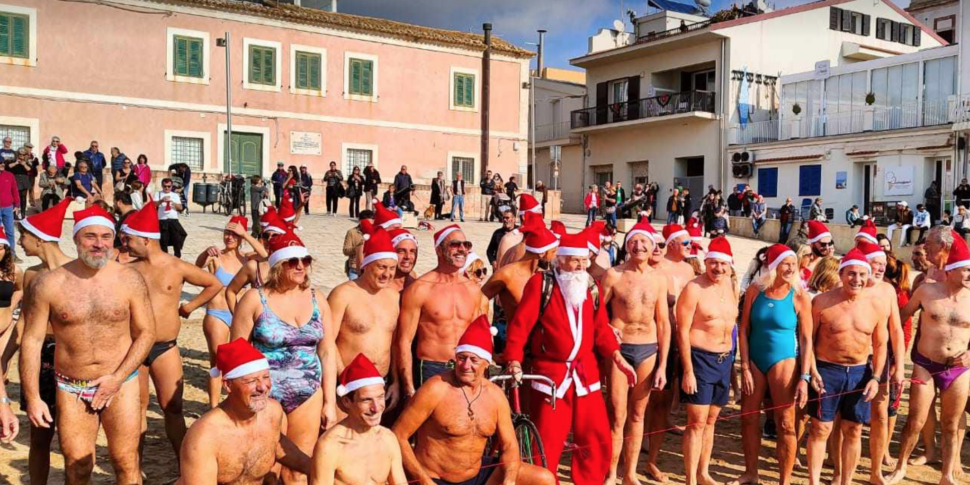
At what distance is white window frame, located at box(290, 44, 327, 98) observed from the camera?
29.9m

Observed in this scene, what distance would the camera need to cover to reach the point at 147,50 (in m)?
27.6

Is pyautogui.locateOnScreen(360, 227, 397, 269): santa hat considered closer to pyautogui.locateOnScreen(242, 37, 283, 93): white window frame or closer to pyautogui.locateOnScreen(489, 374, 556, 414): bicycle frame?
pyautogui.locateOnScreen(489, 374, 556, 414): bicycle frame

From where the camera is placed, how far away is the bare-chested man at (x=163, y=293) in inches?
235

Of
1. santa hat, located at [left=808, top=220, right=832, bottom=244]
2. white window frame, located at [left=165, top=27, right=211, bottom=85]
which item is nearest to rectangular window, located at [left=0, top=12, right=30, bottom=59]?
white window frame, located at [left=165, top=27, right=211, bottom=85]

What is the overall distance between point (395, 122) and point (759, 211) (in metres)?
12.9

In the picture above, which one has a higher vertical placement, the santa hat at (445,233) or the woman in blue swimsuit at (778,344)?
the santa hat at (445,233)

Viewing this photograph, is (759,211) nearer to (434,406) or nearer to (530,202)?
(530,202)

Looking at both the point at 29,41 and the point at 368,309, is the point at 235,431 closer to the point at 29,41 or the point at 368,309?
the point at 368,309

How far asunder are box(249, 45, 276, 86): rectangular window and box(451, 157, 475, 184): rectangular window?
7302 mm

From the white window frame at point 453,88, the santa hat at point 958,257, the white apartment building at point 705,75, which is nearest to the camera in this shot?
the santa hat at point 958,257

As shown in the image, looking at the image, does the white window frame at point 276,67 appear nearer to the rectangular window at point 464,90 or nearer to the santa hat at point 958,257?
the rectangular window at point 464,90

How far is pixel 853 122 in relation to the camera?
3075 cm

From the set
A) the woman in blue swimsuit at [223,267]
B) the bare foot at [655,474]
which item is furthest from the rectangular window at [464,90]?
the bare foot at [655,474]

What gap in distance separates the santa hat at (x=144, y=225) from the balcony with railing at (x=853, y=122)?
2716 cm
